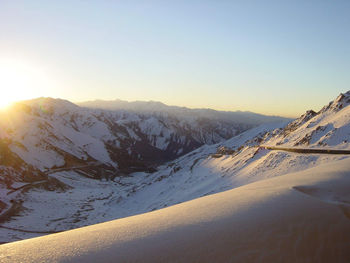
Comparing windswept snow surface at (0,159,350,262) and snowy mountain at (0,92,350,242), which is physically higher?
windswept snow surface at (0,159,350,262)

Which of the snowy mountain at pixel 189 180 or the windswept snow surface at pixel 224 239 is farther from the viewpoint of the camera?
the snowy mountain at pixel 189 180

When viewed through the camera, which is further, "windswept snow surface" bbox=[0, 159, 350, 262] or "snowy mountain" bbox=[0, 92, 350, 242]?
"snowy mountain" bbox=[0, 92, 350, 242]

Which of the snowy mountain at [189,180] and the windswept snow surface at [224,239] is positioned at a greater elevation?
the windswept snow surface at [224,239]

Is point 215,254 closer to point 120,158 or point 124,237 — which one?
point 124,237

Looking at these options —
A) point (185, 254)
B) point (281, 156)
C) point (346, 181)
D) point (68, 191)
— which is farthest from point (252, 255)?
point (68, 191)
